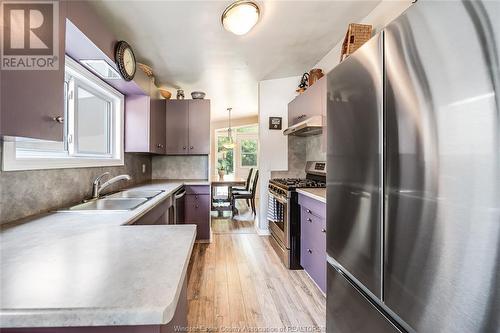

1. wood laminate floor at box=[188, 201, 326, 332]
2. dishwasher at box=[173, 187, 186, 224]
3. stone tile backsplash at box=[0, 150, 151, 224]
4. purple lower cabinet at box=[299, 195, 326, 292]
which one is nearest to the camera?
stone tile backsplash at box=[0, 150, 151, 224]

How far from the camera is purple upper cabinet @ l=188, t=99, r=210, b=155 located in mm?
3680

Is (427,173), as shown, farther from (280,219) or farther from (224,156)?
(224,156)

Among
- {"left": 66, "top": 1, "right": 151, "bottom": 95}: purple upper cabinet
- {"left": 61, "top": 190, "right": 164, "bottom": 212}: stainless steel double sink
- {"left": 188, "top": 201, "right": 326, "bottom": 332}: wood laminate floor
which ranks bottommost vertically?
{"left": 188, "top": 201, "right": 326, "bottom": 332}: wood laminate floor

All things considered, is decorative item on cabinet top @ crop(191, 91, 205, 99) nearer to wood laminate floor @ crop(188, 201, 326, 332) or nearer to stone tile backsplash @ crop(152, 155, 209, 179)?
stone tile backsplash @ crop(152, 155, 209, 179)

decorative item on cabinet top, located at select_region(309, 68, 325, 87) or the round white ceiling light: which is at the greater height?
the round white ceiling light

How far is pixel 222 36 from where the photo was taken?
238 centimetres

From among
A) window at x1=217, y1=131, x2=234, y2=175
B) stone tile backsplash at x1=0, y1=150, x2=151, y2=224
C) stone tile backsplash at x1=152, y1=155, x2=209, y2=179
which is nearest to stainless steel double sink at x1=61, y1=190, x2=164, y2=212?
stone tile backsplash at x1=0, y1=150, x2=151, y2=224

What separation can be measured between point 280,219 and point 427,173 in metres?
2.39

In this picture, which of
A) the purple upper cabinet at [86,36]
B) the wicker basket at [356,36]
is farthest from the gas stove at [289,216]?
the purple upper cabinet at [86,36]

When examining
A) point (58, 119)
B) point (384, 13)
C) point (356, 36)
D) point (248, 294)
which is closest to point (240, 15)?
point (356, 36)

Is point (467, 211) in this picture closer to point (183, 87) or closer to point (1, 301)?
point (1, 301)

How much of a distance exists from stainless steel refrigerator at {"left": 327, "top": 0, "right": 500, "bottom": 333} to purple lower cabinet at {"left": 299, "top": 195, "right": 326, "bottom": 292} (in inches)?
34.6

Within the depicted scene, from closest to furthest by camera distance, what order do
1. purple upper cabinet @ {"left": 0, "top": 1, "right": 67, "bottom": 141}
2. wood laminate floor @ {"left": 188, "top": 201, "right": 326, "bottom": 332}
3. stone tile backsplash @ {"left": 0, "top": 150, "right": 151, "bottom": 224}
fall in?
purple upper cabinet @ {"left": 0, "top": 1, "right": 67, "bottom": 141} → stone tile backsplash @ {"left": 0, "top": 150, "right": 151, "bottom": 224} → wood laminate floor @ {"left": 188, "top": 201, "right": 326, "bottom": 332}

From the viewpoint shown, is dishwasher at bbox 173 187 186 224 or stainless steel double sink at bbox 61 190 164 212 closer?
stainless steel double sink at bbox 61 190 164 212
